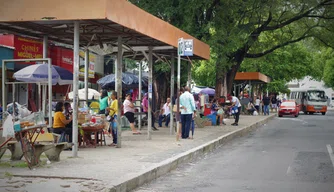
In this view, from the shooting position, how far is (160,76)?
1027 inches

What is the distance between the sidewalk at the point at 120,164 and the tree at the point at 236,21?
379 inches

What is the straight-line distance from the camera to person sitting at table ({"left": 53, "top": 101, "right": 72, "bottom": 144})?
12805 mm

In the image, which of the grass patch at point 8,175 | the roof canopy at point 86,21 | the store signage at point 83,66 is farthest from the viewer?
the store signage at point 83,66

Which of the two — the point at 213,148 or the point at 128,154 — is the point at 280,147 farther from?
the point at 128,154

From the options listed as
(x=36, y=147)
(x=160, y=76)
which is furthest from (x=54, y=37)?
(x=160, y=76)

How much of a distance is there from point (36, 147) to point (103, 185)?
225 centimetres

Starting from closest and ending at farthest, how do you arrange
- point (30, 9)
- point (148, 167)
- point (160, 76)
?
point (148, 167) < point (30, 9) < point (160, 76)

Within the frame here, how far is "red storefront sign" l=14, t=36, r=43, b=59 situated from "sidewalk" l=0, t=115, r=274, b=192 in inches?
346

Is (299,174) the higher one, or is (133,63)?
(133,63)

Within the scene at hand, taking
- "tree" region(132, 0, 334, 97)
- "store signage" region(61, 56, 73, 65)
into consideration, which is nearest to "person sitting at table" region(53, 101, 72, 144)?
"tree" region(132, 0, 334, 97)

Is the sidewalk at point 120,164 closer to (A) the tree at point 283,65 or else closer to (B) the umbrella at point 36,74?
(B) the umbrella at point 36,74

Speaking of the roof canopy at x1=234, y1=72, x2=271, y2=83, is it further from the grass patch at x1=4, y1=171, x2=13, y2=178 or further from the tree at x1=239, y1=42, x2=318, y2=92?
the grass patch at x1=4, y1=171, x2=13, y2=178

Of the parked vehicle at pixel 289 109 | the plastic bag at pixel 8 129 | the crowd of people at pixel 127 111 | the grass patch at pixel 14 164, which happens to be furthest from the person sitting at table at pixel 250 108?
the plastic bag at pixel 8 129

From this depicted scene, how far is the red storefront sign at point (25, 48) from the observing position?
22.3m
